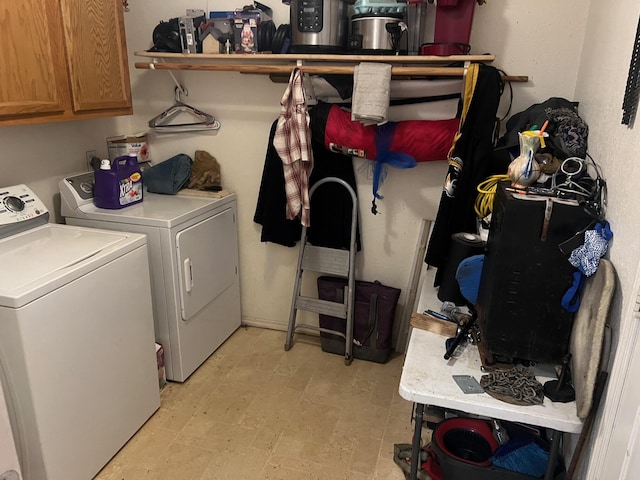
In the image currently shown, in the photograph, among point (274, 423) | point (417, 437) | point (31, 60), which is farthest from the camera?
point (274, 423)

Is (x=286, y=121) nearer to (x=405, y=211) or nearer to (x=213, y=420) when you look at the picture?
(x=405, y=211)

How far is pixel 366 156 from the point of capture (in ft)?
8.17

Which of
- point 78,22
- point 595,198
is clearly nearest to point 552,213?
point 595,198

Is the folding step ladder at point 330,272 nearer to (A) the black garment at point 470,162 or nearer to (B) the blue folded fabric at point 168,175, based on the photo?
(A) the black garment at point 470,162

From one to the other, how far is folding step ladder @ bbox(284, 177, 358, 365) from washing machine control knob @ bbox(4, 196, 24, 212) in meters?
1.37

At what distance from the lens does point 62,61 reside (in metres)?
2.11

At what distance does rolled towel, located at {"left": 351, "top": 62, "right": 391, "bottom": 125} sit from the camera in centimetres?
217

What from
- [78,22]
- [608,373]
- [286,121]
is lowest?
[608,373]

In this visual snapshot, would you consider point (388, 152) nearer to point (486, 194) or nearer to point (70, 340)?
point (486, 194)

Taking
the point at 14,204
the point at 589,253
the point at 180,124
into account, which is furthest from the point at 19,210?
the point at 589,253

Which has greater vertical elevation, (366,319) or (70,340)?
(70,340)

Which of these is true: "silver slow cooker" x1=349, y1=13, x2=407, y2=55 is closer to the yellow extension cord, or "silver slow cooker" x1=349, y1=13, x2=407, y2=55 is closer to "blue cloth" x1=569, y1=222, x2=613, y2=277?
the yellow extension cord

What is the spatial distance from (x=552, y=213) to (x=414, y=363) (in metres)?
0.64

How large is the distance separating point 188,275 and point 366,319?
103 centimetres
